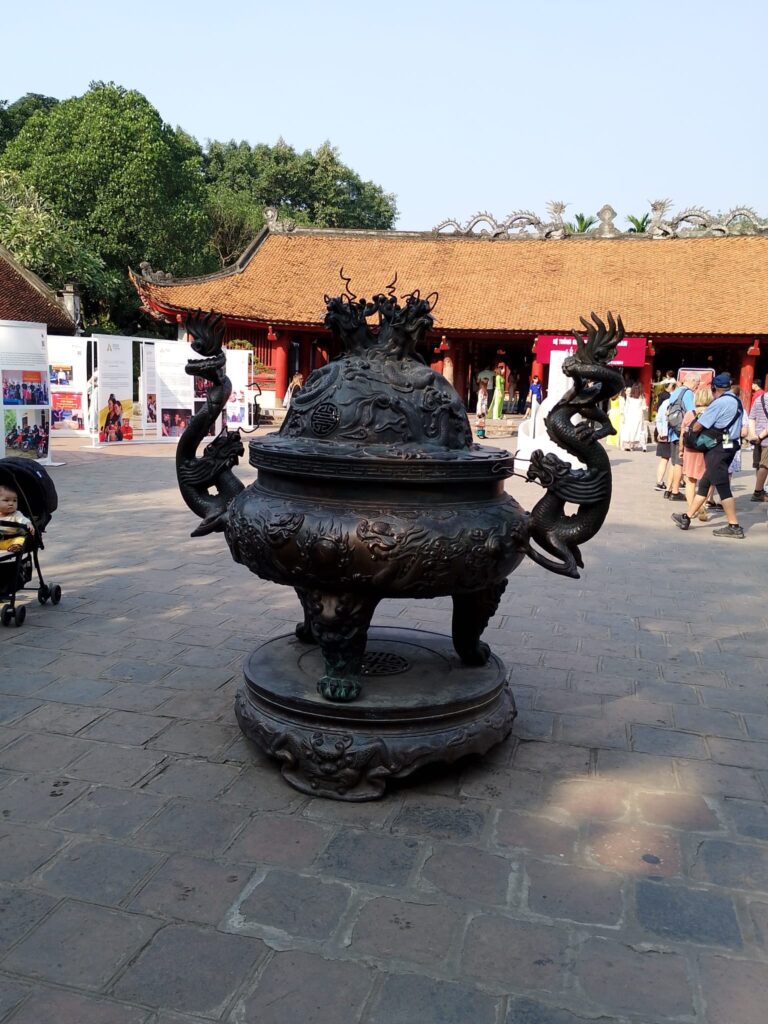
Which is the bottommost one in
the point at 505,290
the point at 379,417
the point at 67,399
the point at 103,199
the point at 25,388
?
the point at 67,399

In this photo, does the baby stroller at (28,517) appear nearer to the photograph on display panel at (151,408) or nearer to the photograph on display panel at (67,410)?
the photograph on display panel at (151,408)

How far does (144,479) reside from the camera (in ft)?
41.1

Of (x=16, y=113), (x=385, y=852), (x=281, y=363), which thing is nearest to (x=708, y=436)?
(x=385, y=852)

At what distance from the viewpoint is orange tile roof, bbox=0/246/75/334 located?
88.0ft

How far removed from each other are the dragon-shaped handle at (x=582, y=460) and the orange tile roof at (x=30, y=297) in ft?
86.9

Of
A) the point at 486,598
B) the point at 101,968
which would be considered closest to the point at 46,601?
the point at 486,598

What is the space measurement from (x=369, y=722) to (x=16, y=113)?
157 feet

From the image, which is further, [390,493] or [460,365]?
[460,365]

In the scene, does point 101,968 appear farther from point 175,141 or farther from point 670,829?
point 175,141

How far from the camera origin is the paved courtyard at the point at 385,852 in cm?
223

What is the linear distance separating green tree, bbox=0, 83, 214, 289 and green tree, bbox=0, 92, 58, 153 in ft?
33.0

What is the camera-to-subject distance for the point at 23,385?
1244cm

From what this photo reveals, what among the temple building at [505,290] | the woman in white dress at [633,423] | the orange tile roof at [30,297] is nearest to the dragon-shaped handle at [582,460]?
the woman in white dress at [633,423]

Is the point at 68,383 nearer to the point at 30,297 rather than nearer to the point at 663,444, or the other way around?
the point at 30,297
